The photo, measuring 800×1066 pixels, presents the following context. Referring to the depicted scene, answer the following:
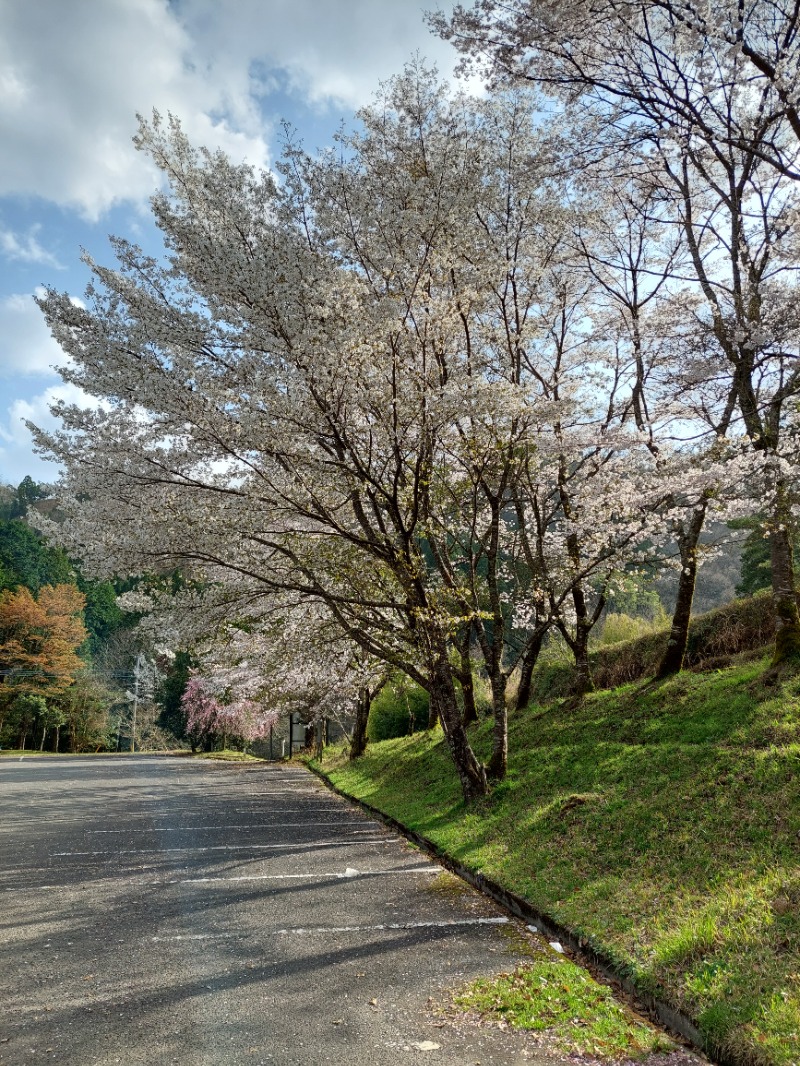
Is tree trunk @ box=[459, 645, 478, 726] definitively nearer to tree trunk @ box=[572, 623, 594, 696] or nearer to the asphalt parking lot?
tree trunk @ box=[572, 623, 594, 696]

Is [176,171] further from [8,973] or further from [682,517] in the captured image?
[682,517]

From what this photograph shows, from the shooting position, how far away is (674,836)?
5.75m

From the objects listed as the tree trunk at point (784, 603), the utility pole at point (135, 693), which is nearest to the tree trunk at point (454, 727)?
the tree trunk at point (784, 603)

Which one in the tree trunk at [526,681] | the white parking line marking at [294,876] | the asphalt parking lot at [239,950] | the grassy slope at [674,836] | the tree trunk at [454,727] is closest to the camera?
the asphalt parking lot at [239,950]

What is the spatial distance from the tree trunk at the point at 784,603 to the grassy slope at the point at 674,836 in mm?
459

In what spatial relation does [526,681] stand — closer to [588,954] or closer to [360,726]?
[360,726]

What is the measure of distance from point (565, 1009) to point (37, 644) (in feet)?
144

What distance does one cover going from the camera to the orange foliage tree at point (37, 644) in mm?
40062

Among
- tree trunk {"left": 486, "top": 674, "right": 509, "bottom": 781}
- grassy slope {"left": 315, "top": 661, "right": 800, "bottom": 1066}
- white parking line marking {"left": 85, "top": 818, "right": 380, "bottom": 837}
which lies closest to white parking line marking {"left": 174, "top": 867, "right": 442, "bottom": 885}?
grassy slope {"left": 315, "top": 661, "right": 800, "bottom": 1066}

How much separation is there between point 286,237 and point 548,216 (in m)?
4.23

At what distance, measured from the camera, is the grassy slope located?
3658 millimetres

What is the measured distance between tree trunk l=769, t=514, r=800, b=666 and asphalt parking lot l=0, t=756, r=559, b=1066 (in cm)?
496

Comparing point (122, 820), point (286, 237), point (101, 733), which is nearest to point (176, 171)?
point (286, 237)

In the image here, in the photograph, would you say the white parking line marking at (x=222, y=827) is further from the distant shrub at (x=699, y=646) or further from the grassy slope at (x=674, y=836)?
the distant shrub at (x=699, y=646)
